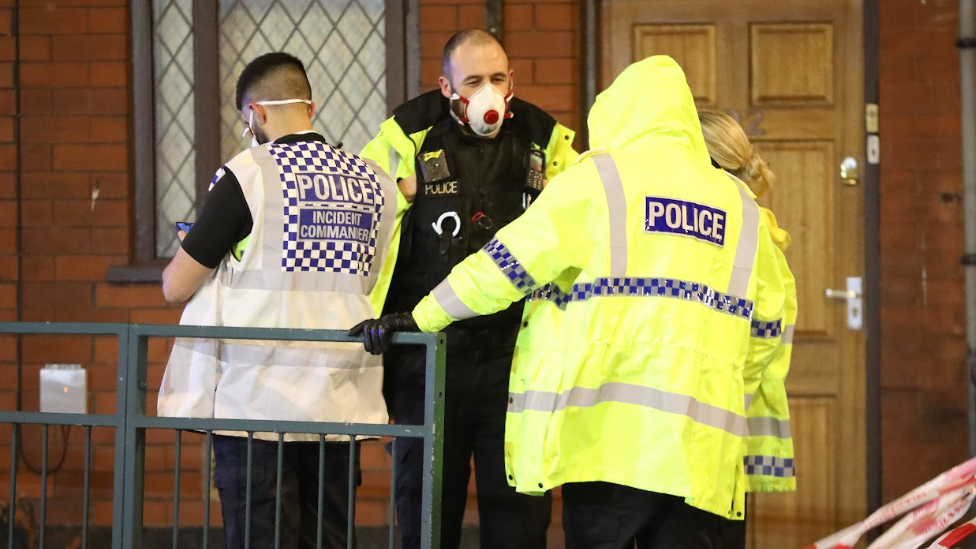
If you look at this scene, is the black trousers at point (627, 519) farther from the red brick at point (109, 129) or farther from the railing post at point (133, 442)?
the red brick at point (109, 129)

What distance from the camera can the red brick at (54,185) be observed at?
5.11 m

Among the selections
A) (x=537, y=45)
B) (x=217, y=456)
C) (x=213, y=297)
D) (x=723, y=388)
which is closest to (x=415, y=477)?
(x=217, y=456)

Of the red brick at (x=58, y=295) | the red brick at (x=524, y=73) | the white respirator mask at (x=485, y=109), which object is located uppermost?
the red brick at (x=524, y=73)

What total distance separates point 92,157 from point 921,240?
383 centimetres

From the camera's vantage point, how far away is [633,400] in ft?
8.83

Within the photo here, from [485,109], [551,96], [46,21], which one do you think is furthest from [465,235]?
[46,21]

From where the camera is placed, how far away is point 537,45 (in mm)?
4973

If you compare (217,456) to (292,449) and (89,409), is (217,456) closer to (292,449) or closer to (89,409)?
(292,449)

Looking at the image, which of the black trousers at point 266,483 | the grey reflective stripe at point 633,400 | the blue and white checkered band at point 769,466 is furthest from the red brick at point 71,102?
the blue and white checkered band at point 769,466

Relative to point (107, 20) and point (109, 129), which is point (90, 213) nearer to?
point (109, 129)

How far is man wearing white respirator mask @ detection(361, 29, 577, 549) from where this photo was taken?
11.4 feet

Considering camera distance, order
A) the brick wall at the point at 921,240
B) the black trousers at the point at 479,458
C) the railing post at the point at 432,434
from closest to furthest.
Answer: the railing post at the point at 432,434
the black trousers at the point at 479,458
the brick wall at the point at 921,240

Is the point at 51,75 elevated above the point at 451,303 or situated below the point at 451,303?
above

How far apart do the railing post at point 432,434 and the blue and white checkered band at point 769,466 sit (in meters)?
0.90
